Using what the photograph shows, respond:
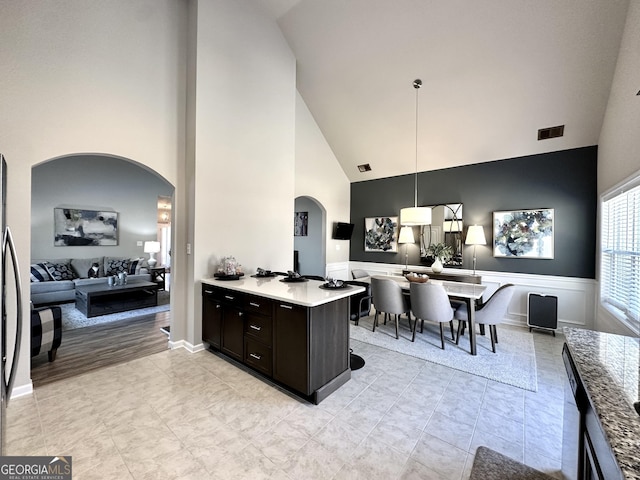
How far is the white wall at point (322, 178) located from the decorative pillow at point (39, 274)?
528 cm

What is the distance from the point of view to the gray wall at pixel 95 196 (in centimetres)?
591

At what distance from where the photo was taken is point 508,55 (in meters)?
3.54

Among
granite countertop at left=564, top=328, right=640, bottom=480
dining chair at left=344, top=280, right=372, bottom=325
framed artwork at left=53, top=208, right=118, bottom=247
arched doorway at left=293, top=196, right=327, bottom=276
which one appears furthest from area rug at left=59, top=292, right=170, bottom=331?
granite countertop at left=564, top=328, right=640, bottom=480

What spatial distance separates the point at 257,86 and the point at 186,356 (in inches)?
149

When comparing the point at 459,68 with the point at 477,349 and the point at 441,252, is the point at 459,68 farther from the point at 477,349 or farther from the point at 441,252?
the point at 477,349

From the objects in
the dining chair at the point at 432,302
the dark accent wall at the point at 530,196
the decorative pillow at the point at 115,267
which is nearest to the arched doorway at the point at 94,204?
the decorative pillow at the point at 115,267

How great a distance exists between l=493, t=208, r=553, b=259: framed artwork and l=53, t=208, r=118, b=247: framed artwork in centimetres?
864

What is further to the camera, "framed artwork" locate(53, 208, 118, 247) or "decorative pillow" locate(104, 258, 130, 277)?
"decorative pillow" locate(104, 258, 130, 277)

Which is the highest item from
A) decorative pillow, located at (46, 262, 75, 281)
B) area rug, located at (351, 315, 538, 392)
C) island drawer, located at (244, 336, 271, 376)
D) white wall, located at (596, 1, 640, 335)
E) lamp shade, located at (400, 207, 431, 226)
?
white wall, located at (596, 1, 640, 335)

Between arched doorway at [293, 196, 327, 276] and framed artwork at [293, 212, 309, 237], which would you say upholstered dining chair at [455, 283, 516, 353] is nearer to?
arched doorway at [293, 196, 327, 276]

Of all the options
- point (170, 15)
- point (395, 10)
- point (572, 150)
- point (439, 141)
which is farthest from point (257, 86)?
point (572, 150)

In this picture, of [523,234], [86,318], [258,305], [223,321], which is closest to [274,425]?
[258,305]

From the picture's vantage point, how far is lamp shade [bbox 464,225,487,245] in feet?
15.9

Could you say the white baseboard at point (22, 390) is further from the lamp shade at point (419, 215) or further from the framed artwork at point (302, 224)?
the framed artwork at point (302, 224)
